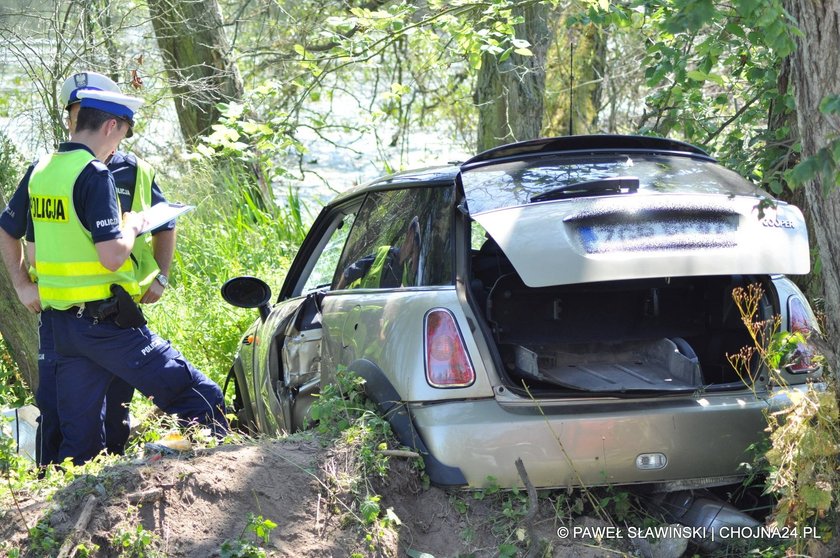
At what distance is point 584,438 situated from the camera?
11.8ft

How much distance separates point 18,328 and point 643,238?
4382 millimetres

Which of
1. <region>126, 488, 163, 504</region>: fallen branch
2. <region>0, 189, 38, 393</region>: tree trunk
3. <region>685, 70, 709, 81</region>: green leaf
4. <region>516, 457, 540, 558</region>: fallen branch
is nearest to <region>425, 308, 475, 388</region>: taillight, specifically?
<region>516, 457, 540, 558</region>: fallen branch

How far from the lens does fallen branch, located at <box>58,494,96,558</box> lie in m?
3.29

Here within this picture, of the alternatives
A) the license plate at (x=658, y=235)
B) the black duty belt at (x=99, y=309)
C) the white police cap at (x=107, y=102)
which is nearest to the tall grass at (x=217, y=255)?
the black duty belt at (x=99, y=309)

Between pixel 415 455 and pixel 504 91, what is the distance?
671 cm

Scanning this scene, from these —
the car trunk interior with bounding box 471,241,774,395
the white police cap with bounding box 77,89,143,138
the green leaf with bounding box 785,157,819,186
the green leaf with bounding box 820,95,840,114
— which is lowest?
the car trunk interior with bounding box 471,241,774,395

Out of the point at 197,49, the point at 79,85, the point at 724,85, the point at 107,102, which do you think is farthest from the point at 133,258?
the point at 197,49

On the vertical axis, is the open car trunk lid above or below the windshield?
below

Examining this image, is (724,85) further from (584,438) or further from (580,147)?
(584,438)

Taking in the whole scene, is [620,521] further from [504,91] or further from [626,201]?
[504,91]

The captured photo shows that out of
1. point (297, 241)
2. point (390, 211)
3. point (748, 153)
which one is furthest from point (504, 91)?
point (390, 211)

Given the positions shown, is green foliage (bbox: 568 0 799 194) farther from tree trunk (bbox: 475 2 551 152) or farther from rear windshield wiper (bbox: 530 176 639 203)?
tree trunk (bbox: 475 2 551 152)

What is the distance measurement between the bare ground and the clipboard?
55.8 inches

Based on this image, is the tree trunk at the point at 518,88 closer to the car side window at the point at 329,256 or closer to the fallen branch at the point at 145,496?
the car side window at the point at 329,256
